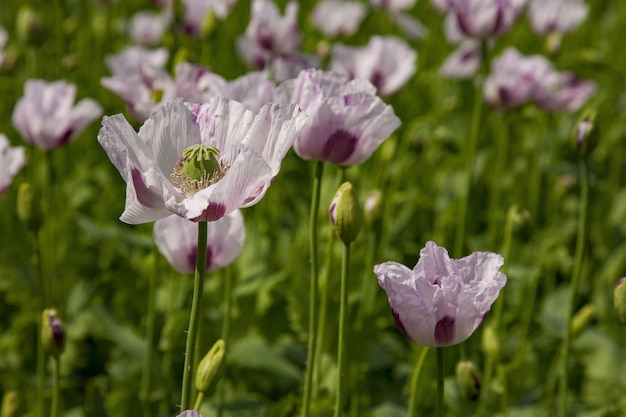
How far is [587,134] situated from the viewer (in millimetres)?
1668

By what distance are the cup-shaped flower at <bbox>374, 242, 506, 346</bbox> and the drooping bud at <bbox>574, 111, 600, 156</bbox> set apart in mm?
632

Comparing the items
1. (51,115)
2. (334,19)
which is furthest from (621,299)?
(334,19)

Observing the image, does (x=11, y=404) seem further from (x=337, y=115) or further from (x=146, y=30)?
(x=146, y=30)

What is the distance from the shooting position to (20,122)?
2.02 m

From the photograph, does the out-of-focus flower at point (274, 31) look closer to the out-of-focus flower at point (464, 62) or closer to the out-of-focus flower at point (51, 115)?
the out-of-focus flower at point (51, 115)

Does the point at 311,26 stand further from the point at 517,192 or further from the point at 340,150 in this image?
the point at 340,150

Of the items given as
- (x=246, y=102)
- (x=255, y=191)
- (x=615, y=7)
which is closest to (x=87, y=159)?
(x=246, y=102)

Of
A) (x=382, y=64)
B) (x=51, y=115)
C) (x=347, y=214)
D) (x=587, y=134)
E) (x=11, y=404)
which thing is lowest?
(x=11, y=404)

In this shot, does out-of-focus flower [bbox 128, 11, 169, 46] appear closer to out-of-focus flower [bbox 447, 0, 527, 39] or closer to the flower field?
the flower field

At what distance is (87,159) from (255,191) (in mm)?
2345

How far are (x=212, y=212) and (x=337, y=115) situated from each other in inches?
17.0

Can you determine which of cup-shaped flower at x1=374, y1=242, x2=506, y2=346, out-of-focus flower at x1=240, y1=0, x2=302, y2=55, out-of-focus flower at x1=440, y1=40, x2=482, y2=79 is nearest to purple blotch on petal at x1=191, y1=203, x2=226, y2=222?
cup-shaped flower at x1=374, y1=242, x2=506, y2=346

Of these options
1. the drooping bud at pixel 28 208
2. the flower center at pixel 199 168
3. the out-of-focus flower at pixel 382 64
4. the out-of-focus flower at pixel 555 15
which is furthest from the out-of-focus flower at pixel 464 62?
the flower center at pixel 199 168

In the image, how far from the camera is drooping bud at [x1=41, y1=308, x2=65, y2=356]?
4.74 ft
